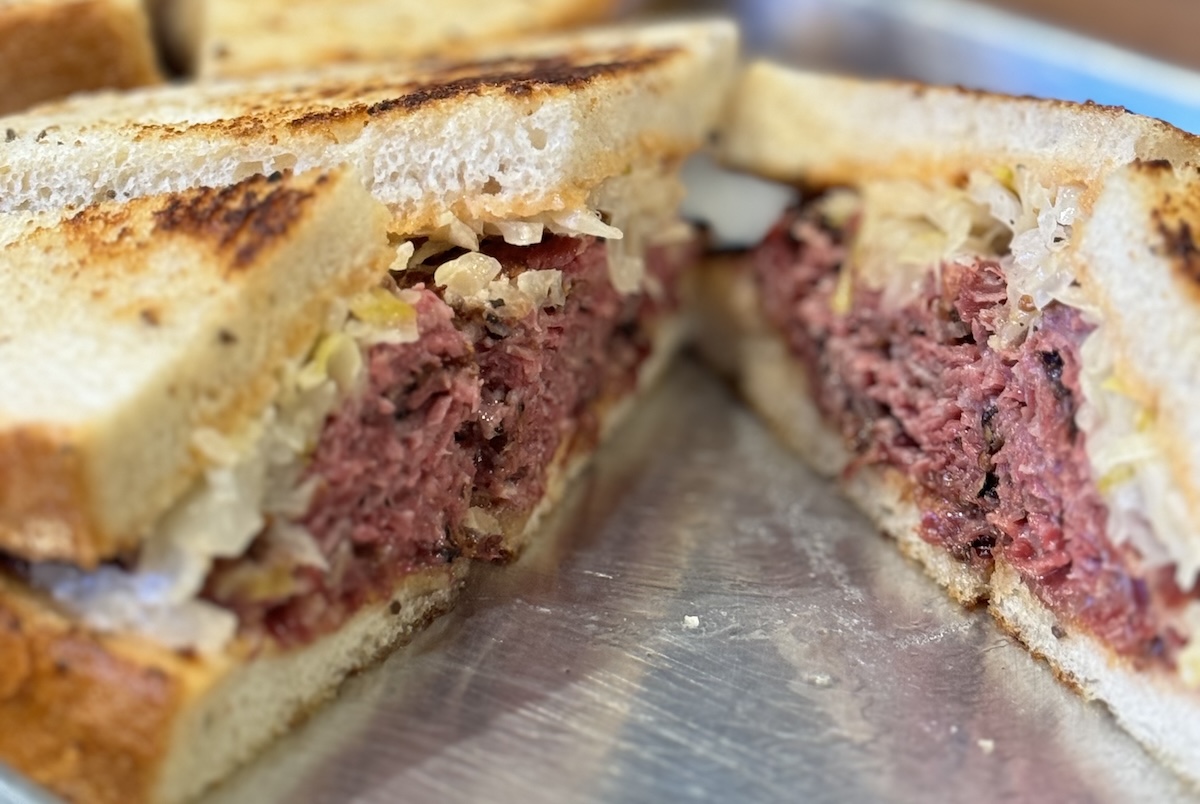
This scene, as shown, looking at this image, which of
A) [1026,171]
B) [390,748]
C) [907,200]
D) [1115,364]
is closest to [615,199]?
[907,200]

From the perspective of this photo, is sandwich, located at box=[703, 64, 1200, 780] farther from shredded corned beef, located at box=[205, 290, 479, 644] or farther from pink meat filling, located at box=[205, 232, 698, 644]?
shredded corned beef, located at box=[205, 290, 479, 644]

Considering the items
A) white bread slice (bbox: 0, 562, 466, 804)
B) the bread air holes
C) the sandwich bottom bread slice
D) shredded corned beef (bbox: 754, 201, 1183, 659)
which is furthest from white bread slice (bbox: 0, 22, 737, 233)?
white bread slice (bbox: 0, 562, 466, 804)

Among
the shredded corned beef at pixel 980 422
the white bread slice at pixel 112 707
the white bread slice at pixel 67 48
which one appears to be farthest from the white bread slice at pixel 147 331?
the white bread slice at pixel 67 48

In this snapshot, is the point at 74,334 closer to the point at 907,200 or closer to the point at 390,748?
the point at 390,748

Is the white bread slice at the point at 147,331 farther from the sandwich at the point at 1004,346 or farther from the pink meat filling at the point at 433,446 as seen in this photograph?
the sandwich at the point at 1004,346

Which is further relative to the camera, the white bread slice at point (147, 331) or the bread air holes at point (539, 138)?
the bread air holes at point (539, 138)

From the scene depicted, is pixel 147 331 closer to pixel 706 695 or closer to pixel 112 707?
pixel 112 707

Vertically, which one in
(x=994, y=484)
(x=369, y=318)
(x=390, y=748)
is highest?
(x=369, y=318)
